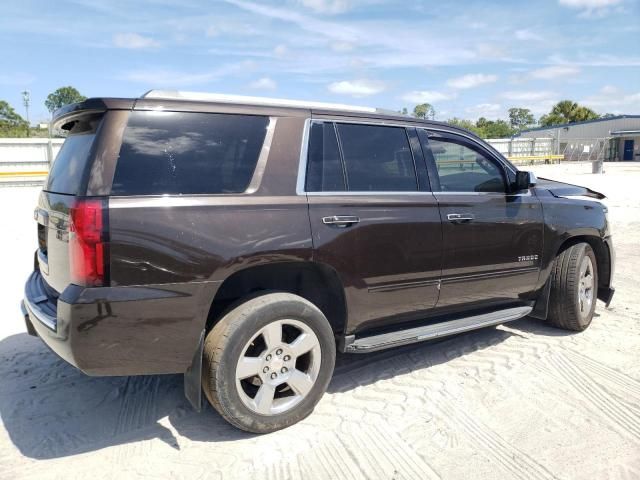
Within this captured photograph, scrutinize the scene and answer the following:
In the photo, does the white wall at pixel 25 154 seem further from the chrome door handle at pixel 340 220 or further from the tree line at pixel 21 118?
the chrome door handle at pixel 340 220

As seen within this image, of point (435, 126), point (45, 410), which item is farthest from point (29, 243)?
point (435, 126)

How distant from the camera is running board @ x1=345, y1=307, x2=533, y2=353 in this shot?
3451mm

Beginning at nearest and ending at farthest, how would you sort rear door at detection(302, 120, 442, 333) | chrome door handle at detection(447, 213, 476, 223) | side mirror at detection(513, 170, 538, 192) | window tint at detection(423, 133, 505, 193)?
1. rear door at detection(302, 120, 442, 333)
2. chrome door handle at detection(447, 213, 476, 223)
3. window tint at detection(423, 133, 505, 193)
4. side mirror at detection(513, 170, 538, 192)

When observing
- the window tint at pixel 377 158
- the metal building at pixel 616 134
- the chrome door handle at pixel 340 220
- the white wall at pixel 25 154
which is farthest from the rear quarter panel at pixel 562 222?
the metal building at pixel 616 134

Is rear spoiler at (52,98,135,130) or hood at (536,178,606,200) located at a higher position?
rear spoiler at (52,98,135,130)

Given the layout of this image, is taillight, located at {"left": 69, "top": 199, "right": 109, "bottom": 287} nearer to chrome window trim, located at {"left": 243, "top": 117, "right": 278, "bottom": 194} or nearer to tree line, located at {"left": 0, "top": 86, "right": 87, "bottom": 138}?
chrome window trim, located at {"left": 243, "top": 117, "right": 278, "bottom": 194}

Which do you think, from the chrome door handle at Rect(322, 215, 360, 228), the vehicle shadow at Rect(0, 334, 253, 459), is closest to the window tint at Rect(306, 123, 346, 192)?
the chrome door handle at Rect(322, 215, 360, 228)

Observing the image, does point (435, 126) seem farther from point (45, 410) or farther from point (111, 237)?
point (45, 410)

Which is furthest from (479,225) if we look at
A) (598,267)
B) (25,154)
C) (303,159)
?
(25,154)

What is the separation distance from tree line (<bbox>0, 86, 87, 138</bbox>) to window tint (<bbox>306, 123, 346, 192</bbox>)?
1659 inches

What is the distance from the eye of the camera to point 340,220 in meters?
3.26

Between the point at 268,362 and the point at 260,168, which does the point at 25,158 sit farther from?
the point at 268,362

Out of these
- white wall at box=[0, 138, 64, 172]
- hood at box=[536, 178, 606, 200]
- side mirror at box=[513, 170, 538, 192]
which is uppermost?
white wall at box=[0, 138, 64, 172]

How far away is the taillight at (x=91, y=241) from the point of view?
258 centimetres
